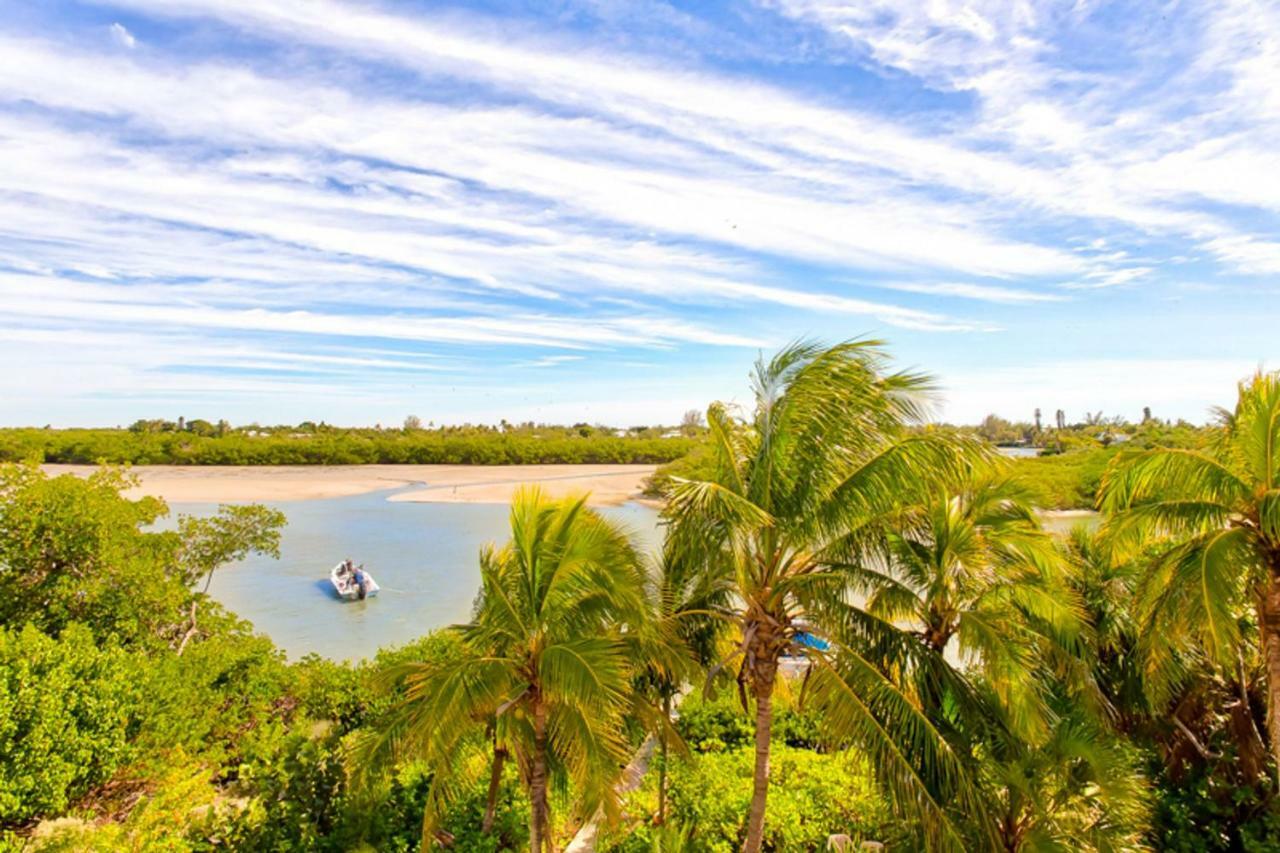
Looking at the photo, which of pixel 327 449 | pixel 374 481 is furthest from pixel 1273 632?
pixel 327 449

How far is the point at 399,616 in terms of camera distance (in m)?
22.7

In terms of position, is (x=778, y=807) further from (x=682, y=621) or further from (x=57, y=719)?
(x=57, y=719)

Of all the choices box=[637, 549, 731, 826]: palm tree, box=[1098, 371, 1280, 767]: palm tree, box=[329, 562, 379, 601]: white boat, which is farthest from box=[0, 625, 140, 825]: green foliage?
box=[329, 562, 379, 601]: white boat

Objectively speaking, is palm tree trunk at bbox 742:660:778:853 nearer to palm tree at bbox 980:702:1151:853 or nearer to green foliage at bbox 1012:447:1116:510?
palm tree at bbox 980:702:1151:853

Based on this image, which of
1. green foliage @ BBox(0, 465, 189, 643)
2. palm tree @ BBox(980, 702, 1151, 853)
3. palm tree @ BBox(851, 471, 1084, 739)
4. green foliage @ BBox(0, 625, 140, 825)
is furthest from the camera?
green foliage @ BBox(0, 465, 189, 643)

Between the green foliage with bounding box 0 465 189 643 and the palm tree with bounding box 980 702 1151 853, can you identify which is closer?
the palm tree with bounding box 980 702 1151 853

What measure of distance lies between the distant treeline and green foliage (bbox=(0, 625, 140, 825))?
55.3 metres

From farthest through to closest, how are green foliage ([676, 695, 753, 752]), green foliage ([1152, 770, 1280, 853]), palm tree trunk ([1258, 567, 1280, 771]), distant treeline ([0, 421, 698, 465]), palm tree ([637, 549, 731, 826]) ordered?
distant treeline ([0, 421, 698, 465]), green foliage ([676, 695, 753, 752]), green foliage ([1152, 770, 1280, 853]), palm tree ([637, 549, 731, 826]), palm tree trunk ([1258, 567, 1280, 771])

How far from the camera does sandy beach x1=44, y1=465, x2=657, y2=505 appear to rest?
50775 millimetres

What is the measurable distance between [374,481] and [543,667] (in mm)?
61788

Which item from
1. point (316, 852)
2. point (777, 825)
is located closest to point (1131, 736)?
point (777, 825)

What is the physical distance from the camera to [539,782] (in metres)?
6.40

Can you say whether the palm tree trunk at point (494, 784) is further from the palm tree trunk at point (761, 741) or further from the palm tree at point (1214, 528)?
the palm tree at point (1214, 528)

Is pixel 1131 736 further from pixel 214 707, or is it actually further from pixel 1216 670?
pixel 214 707
